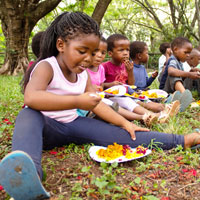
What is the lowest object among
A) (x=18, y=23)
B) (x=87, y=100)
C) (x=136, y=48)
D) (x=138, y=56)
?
(x=87, y=100)

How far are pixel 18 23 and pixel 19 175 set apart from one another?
313 inches

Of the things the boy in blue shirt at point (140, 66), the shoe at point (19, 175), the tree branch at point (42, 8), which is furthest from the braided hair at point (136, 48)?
the tree branch at point (42, 8)

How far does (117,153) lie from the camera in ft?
5.42

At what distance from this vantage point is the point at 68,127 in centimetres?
176

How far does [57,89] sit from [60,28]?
408mm

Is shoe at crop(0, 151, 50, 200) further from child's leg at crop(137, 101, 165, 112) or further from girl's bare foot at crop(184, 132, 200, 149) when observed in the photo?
child's leg at crop(137, 101, 165, 112)

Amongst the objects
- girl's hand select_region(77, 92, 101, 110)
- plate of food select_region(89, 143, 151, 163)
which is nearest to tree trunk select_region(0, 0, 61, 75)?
plate of food select_region(89, 143, 151, 163)

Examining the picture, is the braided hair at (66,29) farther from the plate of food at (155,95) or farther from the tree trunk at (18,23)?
the tree trunk at (18,23)

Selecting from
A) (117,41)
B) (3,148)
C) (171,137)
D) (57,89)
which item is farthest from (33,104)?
(117,41)

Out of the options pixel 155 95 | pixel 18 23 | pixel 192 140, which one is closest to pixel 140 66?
pixel 155 95

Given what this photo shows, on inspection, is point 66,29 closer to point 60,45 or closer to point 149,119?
point 60,45

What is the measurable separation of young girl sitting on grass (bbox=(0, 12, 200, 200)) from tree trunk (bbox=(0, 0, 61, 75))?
22.9 feet

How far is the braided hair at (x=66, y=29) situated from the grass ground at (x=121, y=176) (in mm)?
654

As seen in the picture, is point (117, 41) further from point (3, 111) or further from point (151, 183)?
point (151, 183)
